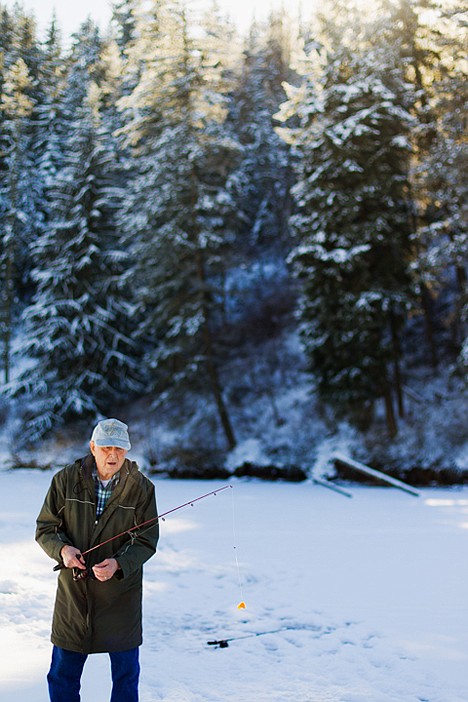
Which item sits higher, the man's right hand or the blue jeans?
the man's right hand

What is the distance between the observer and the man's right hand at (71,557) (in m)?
3.44

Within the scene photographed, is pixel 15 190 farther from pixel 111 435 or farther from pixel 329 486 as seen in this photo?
pixel 111 435

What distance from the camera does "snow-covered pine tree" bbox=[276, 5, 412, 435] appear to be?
59.4 ft

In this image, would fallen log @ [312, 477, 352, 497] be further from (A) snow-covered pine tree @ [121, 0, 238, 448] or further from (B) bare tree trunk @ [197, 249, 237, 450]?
(A) snow-covered pine tree @ [121, 0, 238, 448]

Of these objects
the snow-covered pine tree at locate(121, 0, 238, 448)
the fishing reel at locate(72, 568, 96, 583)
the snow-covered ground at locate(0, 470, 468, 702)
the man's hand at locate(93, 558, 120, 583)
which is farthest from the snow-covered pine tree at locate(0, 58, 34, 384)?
the man's hand at locate(93, 558, 120, 583)

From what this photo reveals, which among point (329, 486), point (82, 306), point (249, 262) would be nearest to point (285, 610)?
point (329, 486)

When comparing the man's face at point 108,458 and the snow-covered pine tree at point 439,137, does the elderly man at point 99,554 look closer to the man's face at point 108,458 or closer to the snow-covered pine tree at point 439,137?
the man's face at point 108,458

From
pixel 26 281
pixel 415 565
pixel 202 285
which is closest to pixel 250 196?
pixel 26 281

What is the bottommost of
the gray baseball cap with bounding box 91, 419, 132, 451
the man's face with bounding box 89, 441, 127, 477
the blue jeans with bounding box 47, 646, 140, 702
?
the blue jeans with bounding box 47, 646, 140, 702

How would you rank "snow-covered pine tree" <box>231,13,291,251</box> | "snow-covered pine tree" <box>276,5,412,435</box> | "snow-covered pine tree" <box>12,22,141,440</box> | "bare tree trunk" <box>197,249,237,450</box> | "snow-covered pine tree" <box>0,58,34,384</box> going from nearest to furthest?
"snow-covered pine tree" <box>276,5,412,435</box>, "bare tree trunk" <box>197,249,237,450</box>, "snow-covered pine tree" <box>12,22,141,440</box>, "snow-covered pine tree" <box>0,58,34,384</box>, "snow-covered pine tree" <box>231,13,291,251</box>

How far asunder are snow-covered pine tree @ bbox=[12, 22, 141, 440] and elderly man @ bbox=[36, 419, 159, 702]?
20831 millimetres

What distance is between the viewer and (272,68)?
42.3 meters

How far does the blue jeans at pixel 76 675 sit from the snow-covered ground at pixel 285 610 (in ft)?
3.65

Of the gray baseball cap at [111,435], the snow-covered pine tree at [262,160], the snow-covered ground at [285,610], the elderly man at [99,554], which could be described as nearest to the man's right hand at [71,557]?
the elderly man at [99,554]
